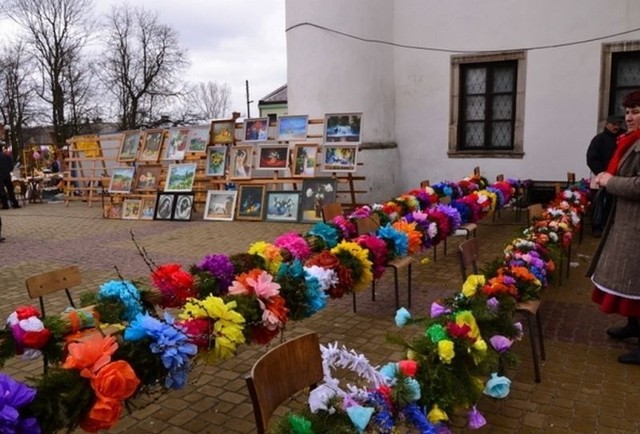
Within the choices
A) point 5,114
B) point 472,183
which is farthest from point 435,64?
point 5,114

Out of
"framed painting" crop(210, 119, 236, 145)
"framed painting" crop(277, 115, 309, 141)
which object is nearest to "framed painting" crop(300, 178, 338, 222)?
"framed painting" crop(277, 115, 309, 141)

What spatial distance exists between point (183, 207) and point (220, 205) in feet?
2.62

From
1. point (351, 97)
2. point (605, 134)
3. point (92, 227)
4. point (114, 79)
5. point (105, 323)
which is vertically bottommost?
point (92, 227)

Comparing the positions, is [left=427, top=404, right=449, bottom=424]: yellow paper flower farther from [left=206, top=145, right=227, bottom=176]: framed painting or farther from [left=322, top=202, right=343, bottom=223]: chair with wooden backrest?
[left=206, top=145, right=227, bottom=176]: framed painting

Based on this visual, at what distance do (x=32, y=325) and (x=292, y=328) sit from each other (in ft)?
8.24

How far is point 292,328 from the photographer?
469 cm

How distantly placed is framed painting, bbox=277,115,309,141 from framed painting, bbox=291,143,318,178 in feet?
0.84

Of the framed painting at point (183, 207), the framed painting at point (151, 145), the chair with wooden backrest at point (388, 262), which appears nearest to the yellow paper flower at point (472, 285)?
the chair with wooden backrest at point (388, 262)

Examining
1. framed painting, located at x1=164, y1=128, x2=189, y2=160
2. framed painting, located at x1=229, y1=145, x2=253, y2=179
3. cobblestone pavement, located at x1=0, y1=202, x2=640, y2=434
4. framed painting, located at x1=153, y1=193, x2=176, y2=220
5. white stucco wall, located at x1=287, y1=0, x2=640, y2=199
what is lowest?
cobblestone pavement, located at x1=0, y1=202, x2=640, y2=434

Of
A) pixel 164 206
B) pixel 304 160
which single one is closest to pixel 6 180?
pixel 164 206

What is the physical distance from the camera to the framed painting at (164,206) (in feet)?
36.9

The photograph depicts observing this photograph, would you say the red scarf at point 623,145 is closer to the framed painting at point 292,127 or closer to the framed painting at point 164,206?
the framed painting at point 292,127

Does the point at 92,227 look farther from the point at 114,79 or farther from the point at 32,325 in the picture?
the point at 114,79

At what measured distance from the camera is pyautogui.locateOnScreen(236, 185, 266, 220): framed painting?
1061 cm
